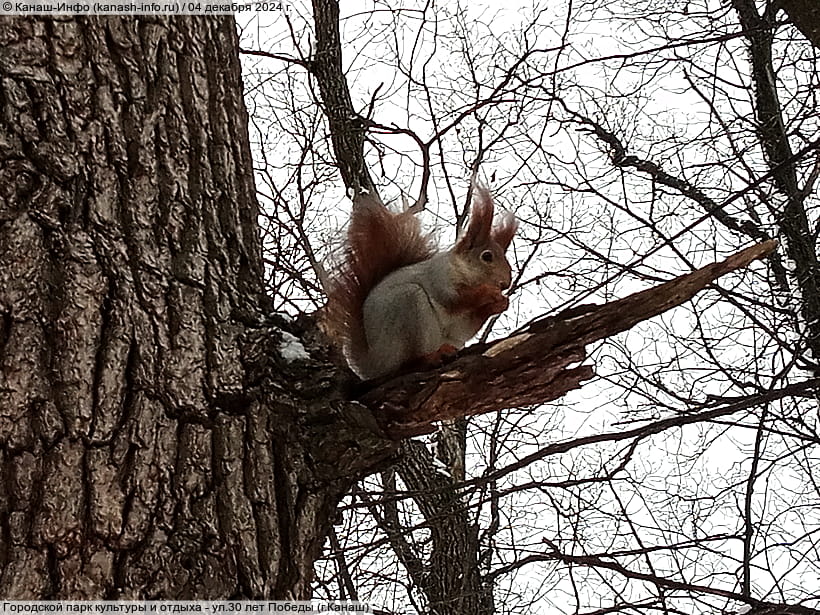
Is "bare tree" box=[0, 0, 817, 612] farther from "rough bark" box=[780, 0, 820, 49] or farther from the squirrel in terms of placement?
"rough bark" box=[780, 0, 820, 49]

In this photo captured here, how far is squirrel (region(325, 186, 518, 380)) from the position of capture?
112cm

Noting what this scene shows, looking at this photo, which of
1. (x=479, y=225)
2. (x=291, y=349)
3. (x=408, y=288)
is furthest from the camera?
(x=479, y=225)

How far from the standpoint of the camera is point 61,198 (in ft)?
2.88

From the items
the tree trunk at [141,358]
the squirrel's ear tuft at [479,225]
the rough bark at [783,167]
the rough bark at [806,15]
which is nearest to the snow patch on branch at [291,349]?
the tree trunk at [141,358]

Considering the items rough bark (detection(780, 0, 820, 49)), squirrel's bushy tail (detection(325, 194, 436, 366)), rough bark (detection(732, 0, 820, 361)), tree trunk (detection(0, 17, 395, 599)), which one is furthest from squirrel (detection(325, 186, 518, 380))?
rough bark (detection(732, 0, 820, 361))

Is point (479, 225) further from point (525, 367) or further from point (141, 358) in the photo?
point (141, 358)

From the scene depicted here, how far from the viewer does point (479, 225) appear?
1273 millimetres

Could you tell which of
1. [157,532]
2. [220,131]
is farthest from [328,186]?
[157,532]

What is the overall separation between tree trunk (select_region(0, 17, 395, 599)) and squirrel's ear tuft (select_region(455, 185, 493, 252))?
1.07ft

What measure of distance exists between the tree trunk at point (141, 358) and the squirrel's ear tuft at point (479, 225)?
327 millimetres

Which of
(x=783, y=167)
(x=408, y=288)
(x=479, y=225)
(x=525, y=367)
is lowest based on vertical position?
(x=525, y=367)

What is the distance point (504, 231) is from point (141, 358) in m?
0.63

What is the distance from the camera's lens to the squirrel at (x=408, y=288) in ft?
3.67

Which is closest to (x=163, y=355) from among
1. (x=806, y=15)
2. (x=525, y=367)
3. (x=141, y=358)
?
(x=141, y=358)
